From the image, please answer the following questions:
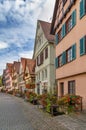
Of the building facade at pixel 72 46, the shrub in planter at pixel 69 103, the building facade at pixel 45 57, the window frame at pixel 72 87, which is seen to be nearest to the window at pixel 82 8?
the building facade at pixel 72 46

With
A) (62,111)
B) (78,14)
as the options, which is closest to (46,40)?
(78,14)

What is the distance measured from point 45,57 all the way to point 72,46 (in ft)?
45.3

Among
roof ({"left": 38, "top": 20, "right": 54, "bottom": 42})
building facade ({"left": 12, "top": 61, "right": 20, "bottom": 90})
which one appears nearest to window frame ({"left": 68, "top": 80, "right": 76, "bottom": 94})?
roof ({"left": 38, "top": 20, "right": 54, "bottom": 42})

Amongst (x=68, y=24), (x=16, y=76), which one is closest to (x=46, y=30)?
(x=68, y=24)

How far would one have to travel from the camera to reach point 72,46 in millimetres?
18625

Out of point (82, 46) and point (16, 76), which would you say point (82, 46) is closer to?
point (82, 46)

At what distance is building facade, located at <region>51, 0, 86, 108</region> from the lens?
54.3 feet

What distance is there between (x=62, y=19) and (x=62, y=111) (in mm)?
10033

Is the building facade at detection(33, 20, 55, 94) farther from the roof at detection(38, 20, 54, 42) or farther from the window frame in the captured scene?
the window frame

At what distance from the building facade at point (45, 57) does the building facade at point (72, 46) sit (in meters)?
5.42

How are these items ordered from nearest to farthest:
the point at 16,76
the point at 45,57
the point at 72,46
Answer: the point at 72,46 → the point at 45,57 → the point at 16,76

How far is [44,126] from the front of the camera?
1166 centimetres

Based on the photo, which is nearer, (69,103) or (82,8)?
(69,103)

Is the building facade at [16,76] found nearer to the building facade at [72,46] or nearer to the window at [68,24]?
the building facade at [72,46]
